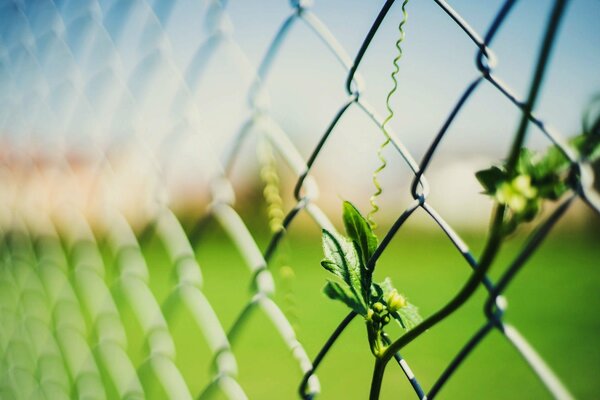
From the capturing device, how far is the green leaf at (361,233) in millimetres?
374

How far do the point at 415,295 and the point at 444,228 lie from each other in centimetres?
567

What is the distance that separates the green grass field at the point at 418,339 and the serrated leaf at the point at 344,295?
0.17m

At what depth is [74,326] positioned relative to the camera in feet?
3.80

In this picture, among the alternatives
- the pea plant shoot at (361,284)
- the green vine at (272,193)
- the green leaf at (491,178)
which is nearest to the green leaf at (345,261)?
the pea plant shoot at (361,284)

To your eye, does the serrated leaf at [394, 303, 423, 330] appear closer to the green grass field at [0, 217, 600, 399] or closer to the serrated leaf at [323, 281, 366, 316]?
the serrated leaf at [323, 281, 366, 316]

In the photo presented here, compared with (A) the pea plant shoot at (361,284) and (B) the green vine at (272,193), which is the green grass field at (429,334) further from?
(A) the pea plant shoot at (361,284)

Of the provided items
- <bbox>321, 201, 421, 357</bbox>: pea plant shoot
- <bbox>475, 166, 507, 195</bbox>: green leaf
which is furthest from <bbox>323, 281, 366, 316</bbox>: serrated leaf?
<bbox>475, 166, 507, 195</bbox>: green leaf

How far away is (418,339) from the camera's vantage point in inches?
147

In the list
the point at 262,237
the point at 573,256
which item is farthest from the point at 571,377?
the point at 573,256

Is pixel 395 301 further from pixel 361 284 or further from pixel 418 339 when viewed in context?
pixel 418 339

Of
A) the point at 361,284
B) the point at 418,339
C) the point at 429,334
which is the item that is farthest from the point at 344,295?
the point at 429,334

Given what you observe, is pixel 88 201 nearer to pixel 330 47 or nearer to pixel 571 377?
pixel 330 47

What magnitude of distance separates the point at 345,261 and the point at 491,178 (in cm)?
12

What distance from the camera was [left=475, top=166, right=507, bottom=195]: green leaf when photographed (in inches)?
11.3
